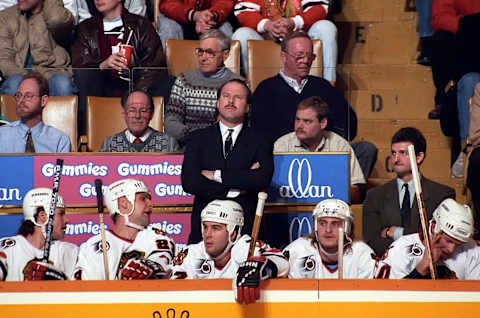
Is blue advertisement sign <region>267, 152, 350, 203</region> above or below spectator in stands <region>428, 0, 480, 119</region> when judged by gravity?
below

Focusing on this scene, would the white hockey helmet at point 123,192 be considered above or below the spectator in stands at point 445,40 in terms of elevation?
below

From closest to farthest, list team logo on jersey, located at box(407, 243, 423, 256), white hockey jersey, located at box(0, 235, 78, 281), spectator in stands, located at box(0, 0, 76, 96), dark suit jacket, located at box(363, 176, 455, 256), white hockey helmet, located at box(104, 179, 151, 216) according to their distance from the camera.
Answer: team logo on jersey, located at box(407, 243, 423, 256)
white hockey jersey, located at box(0, 235, 78, 281)
white hockey helmet, located at box(104, 179, 151, 216)
dark suit jacket, located at box(363, 176, 455, 256)
spectator in stands, located at box(0, 0, 76, 96)

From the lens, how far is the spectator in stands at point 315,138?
24.1ft

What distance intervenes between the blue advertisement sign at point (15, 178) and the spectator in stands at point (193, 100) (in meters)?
1.07

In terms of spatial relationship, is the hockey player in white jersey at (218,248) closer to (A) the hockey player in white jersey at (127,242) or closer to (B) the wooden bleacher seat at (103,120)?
(A) the hockey player in white jersey at (127,242)

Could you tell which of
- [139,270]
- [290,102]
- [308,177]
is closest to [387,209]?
[308,177]

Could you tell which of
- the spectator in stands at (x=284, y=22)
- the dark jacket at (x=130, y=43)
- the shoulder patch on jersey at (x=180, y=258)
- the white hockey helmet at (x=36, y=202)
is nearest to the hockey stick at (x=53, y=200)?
the white hockey helmet at (x=36, y=202)

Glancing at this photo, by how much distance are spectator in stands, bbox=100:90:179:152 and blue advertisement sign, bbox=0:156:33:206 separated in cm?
57

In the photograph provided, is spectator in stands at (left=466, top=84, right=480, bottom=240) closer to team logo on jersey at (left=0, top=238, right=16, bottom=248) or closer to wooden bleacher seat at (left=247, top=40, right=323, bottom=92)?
wooden bleacher seat at (left=247, top=40, right=323, bottom=92)

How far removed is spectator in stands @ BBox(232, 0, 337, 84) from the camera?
8.70 m

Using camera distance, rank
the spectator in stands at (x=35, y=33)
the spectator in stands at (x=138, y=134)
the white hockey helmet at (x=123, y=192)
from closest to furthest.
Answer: the white hockey helmet at (x=123, y=192) → the spectator in stands at (x=138, y=134) → the spectator in stands at (x=35, y=33)

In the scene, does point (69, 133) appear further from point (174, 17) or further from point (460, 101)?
point (460, 101)

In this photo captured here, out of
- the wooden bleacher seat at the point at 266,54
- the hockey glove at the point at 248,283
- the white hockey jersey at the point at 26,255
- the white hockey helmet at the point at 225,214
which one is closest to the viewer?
the hockey glove at the point at 248,283

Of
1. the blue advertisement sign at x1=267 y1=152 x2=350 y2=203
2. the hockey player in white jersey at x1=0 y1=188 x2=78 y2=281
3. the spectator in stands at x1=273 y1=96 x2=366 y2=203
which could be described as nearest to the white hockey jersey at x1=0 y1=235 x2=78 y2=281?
the hockey player in white jersey at x1=0 y1=188 x2=78 y2=281
